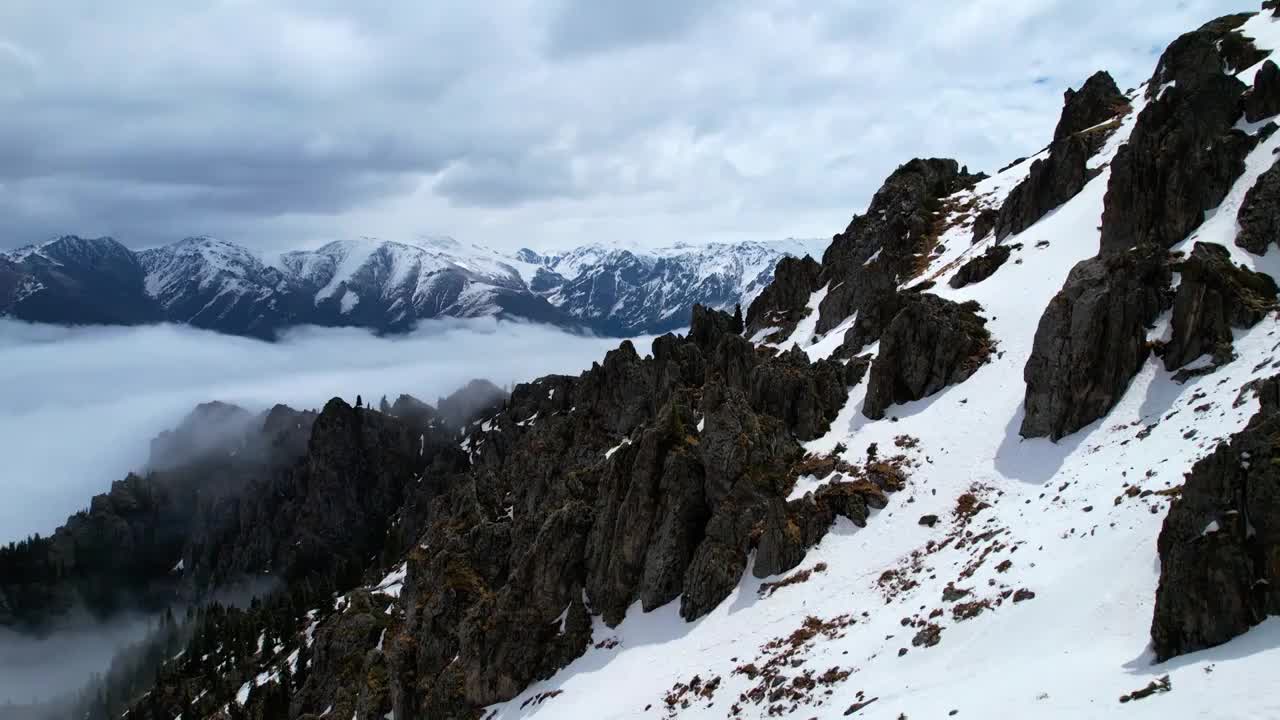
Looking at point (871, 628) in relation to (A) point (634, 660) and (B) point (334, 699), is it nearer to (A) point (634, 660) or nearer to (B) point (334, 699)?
(A) point (634, 660)

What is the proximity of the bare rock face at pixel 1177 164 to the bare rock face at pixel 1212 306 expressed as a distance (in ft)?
21.7

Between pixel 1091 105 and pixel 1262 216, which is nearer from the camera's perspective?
pixel 1262 216

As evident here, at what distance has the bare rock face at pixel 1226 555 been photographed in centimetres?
1981

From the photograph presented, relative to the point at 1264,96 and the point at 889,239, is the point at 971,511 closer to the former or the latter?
the point at 1264,96

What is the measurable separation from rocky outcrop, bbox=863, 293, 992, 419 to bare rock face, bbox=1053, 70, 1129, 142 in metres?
53.0

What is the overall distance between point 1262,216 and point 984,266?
80.9 ft

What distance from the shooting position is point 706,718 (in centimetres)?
3400

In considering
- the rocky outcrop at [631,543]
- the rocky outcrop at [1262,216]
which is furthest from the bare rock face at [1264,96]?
the rocky outcrop at [631,543]

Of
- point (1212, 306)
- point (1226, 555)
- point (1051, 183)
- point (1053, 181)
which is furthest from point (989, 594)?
point (1053, 181)

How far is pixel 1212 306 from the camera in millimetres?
39438

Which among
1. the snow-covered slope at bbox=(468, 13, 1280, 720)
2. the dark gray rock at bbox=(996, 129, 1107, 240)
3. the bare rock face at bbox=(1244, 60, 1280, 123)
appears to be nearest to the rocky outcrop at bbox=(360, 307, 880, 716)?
the snow-covered slope at bbox=(468, 13, 1280, 720)

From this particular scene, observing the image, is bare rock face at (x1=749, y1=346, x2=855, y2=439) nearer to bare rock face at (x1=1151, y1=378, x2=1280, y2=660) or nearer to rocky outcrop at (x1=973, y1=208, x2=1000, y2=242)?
rocky outcrop at (x1=973, y1=208, x2=1000, y2=242)

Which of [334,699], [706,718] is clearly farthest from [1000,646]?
[334,699]

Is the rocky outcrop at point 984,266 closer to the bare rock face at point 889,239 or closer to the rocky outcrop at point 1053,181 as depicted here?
the bare rock face at point 889,239
